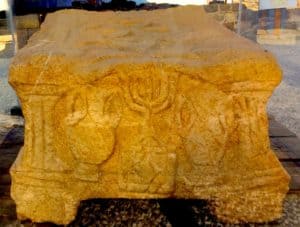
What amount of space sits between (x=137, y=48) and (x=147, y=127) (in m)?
0.36

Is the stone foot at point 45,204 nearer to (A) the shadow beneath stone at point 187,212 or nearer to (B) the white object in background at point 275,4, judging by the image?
(A) the shadow beneath stone at point 187,212

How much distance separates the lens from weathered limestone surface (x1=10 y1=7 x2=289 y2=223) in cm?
155

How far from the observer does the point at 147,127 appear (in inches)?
62.9

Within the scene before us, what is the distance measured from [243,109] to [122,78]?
19.8 inches

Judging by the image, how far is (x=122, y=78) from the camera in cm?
155

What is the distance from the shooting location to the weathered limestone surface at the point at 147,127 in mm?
1550

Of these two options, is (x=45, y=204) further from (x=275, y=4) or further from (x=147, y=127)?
(x=275, y=4)

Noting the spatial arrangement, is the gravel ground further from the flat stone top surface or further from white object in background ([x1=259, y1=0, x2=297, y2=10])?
white object in background ([x1=259, y1=0, x2=297, y2=10])

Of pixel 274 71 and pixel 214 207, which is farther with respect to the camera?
pixel 214 207

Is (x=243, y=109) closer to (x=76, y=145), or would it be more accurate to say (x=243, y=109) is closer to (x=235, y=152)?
(x=235, y=152)

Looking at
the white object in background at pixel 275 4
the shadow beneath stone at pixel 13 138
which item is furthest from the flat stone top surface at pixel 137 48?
the white object in background at pixel 275 4

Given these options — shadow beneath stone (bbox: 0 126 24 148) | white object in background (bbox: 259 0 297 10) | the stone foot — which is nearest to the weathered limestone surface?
the stone foot

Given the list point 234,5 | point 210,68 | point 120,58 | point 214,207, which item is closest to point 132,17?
point 120,58

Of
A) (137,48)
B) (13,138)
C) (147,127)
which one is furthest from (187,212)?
(13,138)
